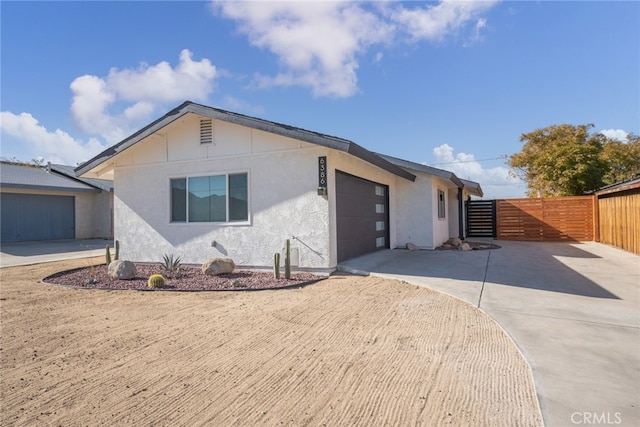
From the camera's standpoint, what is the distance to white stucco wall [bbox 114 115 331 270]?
8062 millimetres

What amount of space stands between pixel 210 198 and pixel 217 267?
211cm

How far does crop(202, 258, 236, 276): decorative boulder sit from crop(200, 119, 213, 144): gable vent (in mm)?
3273

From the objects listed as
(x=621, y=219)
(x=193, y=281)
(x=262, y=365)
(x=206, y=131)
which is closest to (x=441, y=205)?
(x=621, y=219)

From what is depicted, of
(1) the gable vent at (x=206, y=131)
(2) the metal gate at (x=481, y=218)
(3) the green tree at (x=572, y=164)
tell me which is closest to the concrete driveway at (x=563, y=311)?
(1) the gable vent at (x=206, y=131)

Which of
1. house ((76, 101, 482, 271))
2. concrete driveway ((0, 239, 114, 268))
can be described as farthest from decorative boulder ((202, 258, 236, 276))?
concrete driveway ((0, 239, 114, 268))

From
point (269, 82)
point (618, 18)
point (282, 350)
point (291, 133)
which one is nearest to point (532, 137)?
point (618, 18)

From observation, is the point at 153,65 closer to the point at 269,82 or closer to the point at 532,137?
the point at 269,82

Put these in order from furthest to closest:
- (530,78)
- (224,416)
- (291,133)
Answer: (530,78) < (291,133) < (224,416)

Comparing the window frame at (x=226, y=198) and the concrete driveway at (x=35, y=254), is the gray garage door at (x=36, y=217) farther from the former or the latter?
the window frame at (x=226, y=198)

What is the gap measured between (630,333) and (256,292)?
5.63m

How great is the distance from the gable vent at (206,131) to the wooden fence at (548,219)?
15019mm

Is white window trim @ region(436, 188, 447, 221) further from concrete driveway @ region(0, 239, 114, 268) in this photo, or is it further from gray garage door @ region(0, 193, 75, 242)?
gray garage door @ region(0, 193, 75, 242)

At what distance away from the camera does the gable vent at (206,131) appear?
909 centimetres

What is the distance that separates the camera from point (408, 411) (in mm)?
2492
